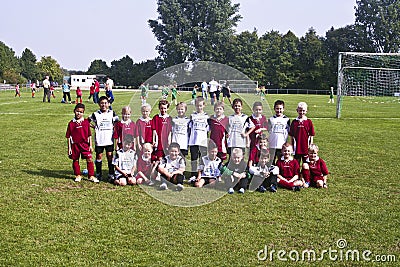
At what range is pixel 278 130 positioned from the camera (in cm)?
788

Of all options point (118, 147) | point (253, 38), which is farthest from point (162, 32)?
point (118, 147)

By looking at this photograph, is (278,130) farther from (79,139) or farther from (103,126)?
(79,139)

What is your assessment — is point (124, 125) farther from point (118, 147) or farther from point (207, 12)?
point (207, 12)

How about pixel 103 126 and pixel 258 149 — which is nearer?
pixel 258 149

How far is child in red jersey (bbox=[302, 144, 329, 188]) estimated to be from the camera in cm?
777

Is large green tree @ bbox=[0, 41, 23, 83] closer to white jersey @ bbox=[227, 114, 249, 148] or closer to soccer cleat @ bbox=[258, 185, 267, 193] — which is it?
white jersey @ bbox=[227, 114, 249, 148]

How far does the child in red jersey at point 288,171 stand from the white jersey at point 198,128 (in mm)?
1436

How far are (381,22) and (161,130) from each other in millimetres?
75393

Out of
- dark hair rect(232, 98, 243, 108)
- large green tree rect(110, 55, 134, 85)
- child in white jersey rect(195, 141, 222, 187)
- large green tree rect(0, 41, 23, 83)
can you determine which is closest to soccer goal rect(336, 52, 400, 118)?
dark hair rect(232, 98, 243, 108)

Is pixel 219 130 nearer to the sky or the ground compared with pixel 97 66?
nearer to the ground

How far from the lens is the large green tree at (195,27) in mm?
41219

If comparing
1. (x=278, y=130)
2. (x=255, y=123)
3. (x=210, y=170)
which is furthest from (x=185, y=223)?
(x=278, y=130)

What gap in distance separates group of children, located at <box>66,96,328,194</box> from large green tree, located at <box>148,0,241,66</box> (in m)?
29.0

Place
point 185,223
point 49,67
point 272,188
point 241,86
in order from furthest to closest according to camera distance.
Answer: point 49,67 < point 241,86 < point 272,188 < point 185,223
